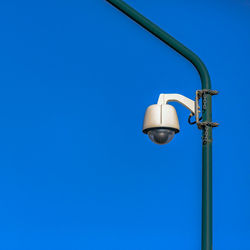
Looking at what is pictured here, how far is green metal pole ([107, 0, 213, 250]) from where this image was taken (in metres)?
1.40

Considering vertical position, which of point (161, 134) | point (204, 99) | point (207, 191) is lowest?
point (207, 191)

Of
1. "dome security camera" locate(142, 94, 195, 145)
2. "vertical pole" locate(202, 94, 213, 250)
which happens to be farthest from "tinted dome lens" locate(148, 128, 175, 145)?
"vertical pole" locate(202, 94, 213, 250)

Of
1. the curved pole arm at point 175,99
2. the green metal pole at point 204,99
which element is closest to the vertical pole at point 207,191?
the green metal pole at point 204,99

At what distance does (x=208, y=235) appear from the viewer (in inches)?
61.2

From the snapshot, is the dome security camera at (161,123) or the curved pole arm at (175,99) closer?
the dome security camera at (161,123)

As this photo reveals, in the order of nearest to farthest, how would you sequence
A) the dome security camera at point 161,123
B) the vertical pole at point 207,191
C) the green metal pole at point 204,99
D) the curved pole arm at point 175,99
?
1. the green metal pole at point 204,99
2. the vertical pole at point 207,191
3. the dome security camera at point 161,123
4. the curved pole arm at point 175,99

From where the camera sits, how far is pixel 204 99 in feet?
5.73

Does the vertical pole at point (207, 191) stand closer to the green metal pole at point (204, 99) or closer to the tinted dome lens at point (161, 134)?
the green metal pole at point (204, 99)

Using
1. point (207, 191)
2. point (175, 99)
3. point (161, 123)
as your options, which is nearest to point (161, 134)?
point (161, 123)

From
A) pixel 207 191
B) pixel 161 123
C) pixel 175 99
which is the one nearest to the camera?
pixel 207 191

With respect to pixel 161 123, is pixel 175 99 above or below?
above

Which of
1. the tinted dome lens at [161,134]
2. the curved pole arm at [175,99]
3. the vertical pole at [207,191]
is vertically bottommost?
the vertical pole at [207,191]

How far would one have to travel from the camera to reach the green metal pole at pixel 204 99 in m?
1.40

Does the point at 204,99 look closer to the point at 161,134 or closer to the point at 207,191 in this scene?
the point at 161,134
